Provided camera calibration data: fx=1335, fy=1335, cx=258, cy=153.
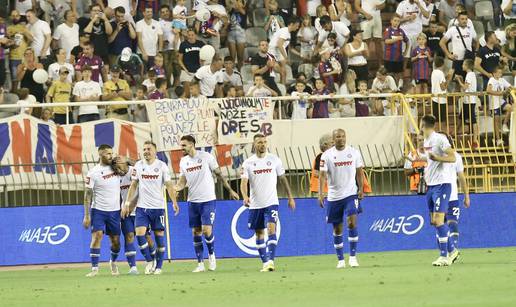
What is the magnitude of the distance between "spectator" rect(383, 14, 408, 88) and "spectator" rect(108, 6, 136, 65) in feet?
20.6

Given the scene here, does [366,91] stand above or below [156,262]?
above

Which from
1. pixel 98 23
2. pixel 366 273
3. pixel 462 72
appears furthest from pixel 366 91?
pixel 366 273

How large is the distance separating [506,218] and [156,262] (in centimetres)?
887

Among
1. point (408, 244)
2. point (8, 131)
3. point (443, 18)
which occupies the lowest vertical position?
point (408, 244)

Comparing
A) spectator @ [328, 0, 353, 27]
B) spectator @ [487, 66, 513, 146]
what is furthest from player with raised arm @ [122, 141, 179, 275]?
spectator @ [328, 0, 353, 27]

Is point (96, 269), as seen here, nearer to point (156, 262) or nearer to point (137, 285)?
point (156, 262)

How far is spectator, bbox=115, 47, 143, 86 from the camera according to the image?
102 ft

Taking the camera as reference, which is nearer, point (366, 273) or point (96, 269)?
point (366, 273)

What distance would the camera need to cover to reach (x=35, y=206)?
2734 cm

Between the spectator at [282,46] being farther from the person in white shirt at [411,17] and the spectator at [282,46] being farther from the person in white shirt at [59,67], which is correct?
the person in white shirt at [59,67]

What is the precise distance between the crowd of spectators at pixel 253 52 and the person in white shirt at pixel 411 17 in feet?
0.08

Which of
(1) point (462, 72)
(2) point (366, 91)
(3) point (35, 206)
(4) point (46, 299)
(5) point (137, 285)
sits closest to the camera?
(4) point (46, 299)

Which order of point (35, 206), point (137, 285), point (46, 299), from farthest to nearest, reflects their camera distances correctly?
point (35, 206) < point (137, 285) < point (46, 299)

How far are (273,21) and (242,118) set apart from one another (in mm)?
5485
